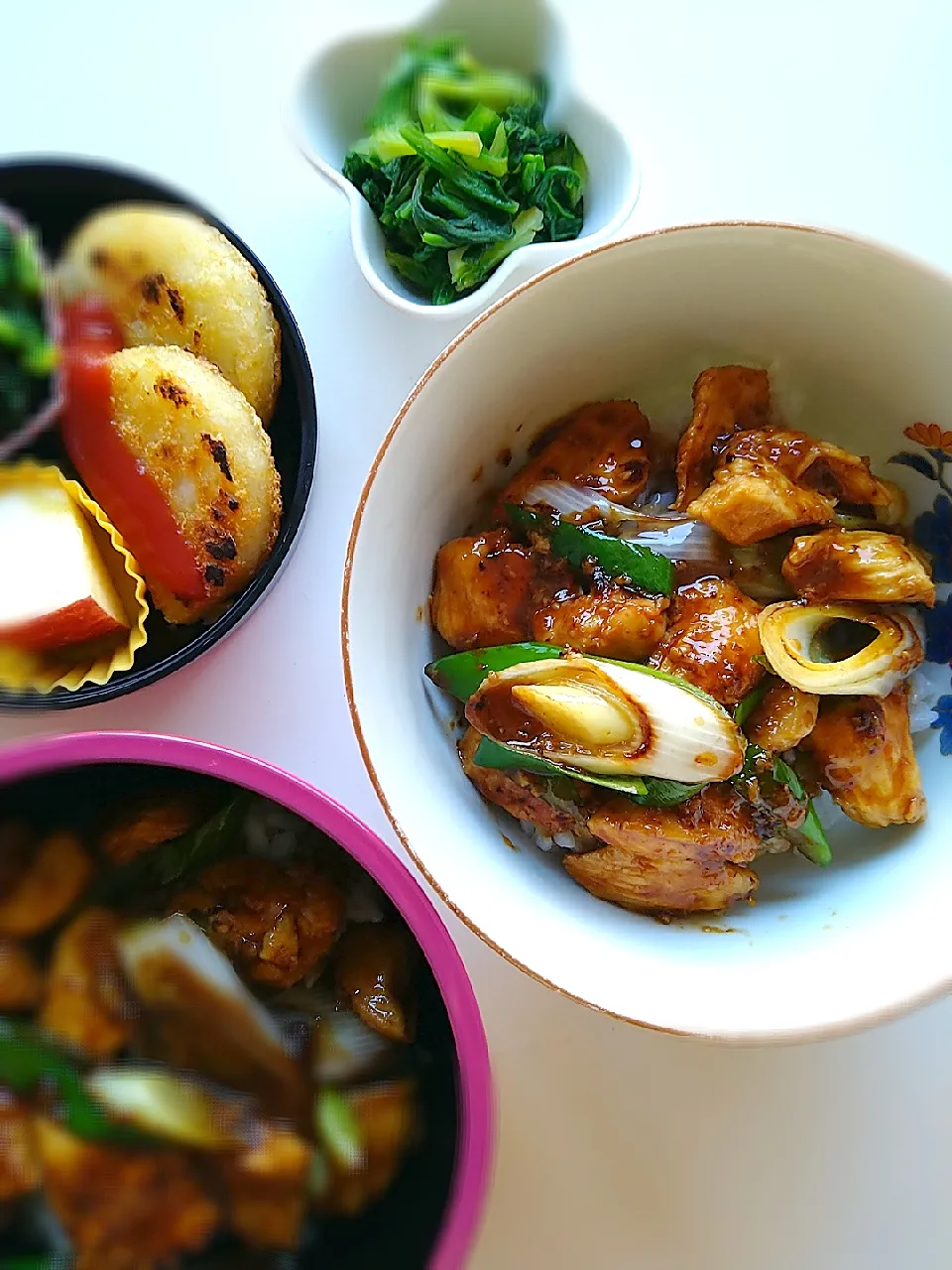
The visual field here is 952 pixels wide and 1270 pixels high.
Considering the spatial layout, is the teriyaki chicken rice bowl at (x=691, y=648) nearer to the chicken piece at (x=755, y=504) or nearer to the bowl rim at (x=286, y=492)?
the chicken piece at (x=755, y=504)

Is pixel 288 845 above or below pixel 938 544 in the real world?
below

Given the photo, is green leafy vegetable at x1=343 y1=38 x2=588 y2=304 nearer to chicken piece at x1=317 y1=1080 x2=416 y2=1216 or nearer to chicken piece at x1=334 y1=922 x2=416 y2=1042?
chicken piece at x1=334 y1=922 x2=416 y2=1042

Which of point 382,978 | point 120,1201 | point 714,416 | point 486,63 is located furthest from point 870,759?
point 486,63

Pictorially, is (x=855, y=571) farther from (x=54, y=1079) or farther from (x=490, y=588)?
(x=54, y=1079)

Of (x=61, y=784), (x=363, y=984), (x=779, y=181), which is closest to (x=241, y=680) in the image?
(x=61, y=784)

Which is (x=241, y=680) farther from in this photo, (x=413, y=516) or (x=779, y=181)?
(x=779, y=181)

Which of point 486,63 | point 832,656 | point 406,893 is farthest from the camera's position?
point 486,63

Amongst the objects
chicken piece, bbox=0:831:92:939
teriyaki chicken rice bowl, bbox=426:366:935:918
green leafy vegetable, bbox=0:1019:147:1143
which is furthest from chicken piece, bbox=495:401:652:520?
green leafy vegetable, bbox=0:1019:147:1143
